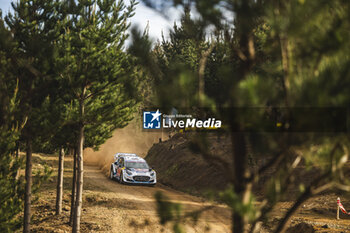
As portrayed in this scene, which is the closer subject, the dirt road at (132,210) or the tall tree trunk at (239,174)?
the tall tree trunk at (239,174)

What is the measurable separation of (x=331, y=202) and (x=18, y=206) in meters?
15.0

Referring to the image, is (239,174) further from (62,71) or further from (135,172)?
(135,172)

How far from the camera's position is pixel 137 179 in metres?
22.8

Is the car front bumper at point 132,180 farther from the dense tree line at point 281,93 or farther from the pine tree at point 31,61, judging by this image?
the dense tree line at point 281,93

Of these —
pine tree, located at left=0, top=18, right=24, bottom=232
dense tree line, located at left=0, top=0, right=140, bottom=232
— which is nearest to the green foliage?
dense tree line, located at left=0, top=0, right=140, bottom=232

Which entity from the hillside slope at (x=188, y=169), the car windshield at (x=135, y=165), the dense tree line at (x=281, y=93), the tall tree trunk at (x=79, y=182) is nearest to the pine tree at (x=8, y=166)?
the tall tree trunk at (x=79, y=182)

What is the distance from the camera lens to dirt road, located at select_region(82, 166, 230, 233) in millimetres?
15352

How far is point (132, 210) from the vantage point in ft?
57.2

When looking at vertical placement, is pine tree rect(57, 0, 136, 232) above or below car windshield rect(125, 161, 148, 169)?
above

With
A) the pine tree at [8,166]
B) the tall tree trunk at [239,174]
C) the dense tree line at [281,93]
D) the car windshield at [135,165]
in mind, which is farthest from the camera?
the car windshield at [135,165]

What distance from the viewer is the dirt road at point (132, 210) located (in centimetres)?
1535

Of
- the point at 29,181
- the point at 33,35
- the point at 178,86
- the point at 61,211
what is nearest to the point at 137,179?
the point at 61,211

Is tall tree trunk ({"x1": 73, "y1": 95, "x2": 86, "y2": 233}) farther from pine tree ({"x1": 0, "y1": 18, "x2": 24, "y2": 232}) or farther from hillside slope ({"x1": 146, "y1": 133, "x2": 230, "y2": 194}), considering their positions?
hillside slope ({"x1": 146, "y1": 133, "x2": 230, "y2": 194})

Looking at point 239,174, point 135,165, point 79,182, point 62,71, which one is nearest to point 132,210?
point 79,182
